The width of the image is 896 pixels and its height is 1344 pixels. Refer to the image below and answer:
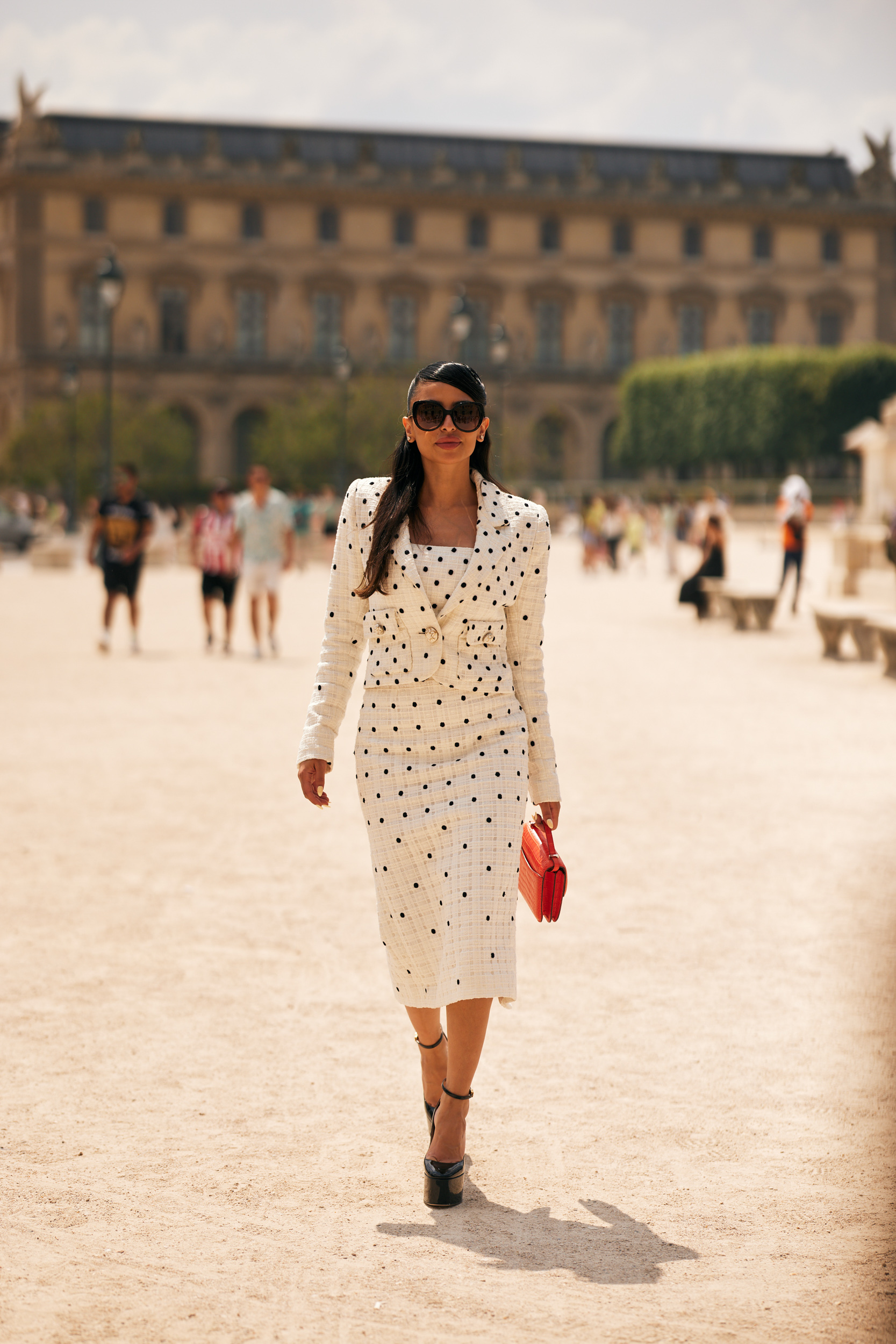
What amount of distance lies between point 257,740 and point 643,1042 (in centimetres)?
625

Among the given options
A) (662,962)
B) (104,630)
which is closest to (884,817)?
(662,962)

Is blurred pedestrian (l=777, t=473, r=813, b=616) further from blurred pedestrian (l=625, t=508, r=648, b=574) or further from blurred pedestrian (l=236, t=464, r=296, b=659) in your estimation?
A: blurred pedestrian (l=625, t=508, r=648, b=574)

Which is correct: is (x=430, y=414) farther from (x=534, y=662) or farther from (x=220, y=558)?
(x=220, y=558)

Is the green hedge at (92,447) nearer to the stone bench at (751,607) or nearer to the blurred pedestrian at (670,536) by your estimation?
the blurred pedestrian at (670,536)

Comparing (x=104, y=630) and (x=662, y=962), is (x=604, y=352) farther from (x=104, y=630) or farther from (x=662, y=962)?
(x=662, y=962)

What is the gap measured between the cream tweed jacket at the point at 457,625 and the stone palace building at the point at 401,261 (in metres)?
69.0

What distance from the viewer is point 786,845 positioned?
7684 mm

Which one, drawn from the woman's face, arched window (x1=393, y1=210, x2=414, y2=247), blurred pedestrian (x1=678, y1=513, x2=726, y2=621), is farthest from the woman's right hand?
arched window (x1=393, y1=210, x2=414, y2=247)

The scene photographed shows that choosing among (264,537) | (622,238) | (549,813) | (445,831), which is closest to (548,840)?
(549,813)

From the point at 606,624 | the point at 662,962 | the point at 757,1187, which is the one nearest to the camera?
the point at 757,1187

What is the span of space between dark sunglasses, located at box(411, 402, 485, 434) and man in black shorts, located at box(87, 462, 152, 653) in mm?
11320

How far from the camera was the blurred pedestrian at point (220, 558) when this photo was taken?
1562cm

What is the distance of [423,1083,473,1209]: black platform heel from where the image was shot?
12.3 feet

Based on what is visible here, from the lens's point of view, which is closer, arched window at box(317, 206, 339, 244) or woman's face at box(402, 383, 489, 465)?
woman's face at box(402, 383, 489, 465)
